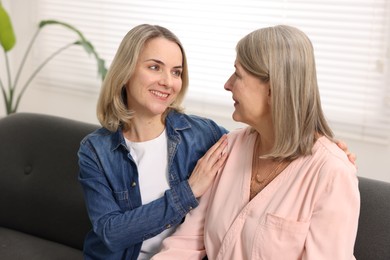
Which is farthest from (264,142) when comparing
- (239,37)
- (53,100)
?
(53,100)

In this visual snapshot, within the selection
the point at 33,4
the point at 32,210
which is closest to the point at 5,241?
the point at 32,210

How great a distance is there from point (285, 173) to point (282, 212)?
11cm

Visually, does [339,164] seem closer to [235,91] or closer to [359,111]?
[235,91]

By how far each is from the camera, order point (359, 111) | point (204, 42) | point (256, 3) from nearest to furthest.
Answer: point (359, 111)
point (256, 3)
point (204, 42)

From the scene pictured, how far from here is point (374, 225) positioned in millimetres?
1668

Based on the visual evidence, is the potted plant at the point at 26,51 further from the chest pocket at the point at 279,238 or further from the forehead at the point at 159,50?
the chest pocket at the point at 279,238

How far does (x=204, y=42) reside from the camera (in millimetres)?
2879

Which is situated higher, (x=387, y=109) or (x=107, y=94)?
(x=107, y=94)

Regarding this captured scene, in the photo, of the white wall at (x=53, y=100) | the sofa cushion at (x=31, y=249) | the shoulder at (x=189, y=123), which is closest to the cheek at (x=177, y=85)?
the shoulder at (x=189, y=123)

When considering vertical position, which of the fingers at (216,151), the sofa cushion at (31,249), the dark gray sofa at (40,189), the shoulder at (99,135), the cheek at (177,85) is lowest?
the sofa cushion at (31,249)

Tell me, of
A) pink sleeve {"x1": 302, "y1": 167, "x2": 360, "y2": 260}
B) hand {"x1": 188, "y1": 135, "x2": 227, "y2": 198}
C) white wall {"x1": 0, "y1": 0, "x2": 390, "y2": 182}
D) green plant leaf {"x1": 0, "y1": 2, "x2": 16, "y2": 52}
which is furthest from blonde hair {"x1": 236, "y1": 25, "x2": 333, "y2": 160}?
green plant leaf {"x1": 0, "y1": 2, "x2": 16, "y2": 52}

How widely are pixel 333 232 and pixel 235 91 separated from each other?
0.45 m

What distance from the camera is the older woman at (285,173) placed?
140 centimetres

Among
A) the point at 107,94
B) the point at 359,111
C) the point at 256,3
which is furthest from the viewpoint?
the point at 256,3
